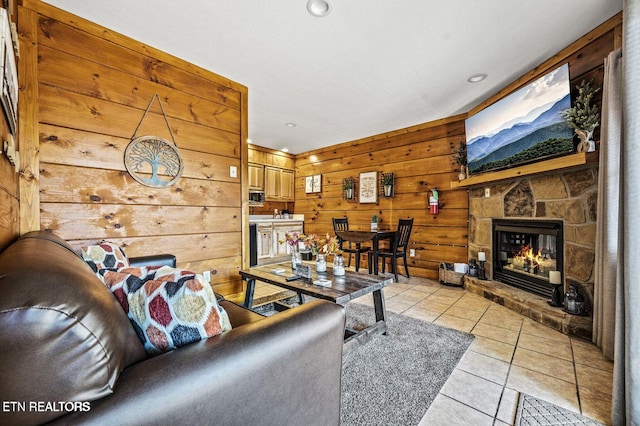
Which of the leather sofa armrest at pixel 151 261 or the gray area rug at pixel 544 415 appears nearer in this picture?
the gray area rug at pixel 544 415

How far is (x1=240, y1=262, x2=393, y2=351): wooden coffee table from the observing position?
1852mm

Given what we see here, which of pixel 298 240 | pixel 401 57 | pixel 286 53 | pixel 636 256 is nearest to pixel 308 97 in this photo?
pixel 286 53

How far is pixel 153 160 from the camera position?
7.87 ft

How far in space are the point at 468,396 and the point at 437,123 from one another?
148 inches

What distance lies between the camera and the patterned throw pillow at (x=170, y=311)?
2.50ft

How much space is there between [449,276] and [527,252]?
3.38 ft

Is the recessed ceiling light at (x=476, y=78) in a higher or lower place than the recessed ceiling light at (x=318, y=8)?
higher

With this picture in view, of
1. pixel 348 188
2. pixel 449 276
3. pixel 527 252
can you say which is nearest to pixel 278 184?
pixel 348 188

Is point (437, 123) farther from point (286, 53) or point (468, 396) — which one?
point (468, 396)

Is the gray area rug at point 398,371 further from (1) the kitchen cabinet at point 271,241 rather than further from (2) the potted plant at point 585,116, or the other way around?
(1) the kitchen cabinet at point 271,241

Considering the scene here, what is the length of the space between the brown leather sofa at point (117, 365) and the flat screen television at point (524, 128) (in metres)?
2.84

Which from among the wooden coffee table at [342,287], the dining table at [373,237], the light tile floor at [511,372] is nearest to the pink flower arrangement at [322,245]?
the wooden coffee table at [342,287]

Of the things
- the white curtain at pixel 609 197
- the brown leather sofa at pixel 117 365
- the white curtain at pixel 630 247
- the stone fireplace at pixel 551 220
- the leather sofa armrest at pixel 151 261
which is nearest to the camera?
the brown leather sofa at pixel 117 365

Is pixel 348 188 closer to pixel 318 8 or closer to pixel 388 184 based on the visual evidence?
pixel 388 184
